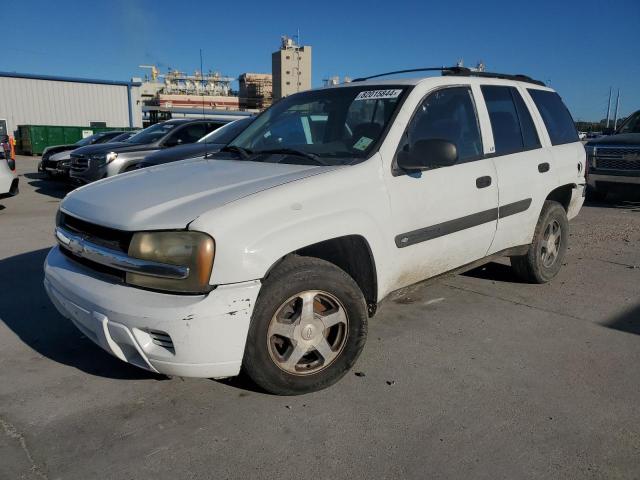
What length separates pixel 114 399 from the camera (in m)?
2.77

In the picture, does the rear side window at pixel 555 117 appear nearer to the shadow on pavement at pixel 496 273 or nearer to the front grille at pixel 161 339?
the shadow on pavement at pixel 496 273

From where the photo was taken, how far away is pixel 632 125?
10680 mm

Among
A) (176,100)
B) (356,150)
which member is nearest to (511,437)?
(356,150)

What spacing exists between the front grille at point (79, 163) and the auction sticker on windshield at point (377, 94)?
7.61 metres

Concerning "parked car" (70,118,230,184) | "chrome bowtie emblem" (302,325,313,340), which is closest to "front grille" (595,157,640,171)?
"parked car" (70,118,230,184)

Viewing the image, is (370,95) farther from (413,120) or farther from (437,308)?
(437,308)

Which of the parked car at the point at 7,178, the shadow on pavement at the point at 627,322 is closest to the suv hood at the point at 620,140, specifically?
the shadow on pavement at the point at 627,322

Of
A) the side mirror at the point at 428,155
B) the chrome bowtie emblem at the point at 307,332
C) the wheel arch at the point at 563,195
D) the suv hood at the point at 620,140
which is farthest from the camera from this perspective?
the suv hood at the point at 620,140

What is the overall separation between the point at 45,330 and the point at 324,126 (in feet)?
8.12

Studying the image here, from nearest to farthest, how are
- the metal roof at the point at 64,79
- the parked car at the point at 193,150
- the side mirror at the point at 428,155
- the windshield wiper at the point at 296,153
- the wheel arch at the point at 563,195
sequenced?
the side mirror at the point at 428,155
the windshield wiper at the point at 296,153
the wheel arch at the point at 563,195
the parked car at the point at 193,150
the metal roof at the point at 64,79

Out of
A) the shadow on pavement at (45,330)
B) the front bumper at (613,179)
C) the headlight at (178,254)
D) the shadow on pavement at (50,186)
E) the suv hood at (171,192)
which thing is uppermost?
the suv hood at (171,192)

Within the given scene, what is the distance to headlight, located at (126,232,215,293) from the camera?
233cm

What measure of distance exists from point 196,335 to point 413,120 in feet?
6.39

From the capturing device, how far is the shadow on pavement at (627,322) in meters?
3.79
